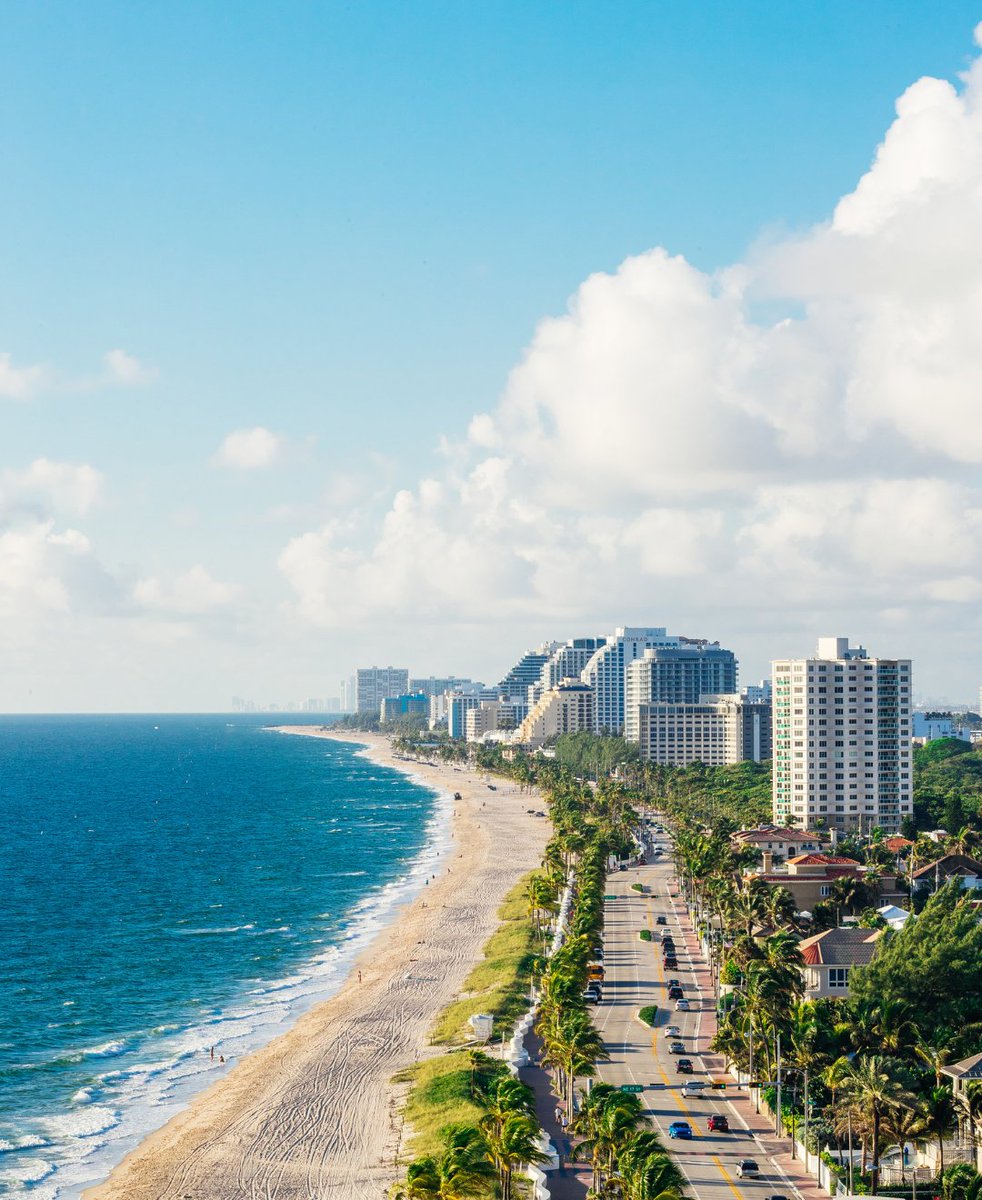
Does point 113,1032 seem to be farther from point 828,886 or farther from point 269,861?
point 269,861

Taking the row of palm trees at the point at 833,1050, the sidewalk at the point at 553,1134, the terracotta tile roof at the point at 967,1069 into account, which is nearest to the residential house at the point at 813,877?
the row of palm trees at the point at 833,1050

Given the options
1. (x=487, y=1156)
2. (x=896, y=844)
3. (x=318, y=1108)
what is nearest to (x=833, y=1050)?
(x=487, y=1156)

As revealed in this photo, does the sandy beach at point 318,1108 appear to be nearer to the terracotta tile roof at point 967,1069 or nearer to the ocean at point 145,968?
the ocean at point 145,968

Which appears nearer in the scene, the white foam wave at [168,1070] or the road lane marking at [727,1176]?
the road lane marking at [727,1176]

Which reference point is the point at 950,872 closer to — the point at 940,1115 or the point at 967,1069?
the point at 967,1069

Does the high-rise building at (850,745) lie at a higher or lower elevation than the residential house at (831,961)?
higher
